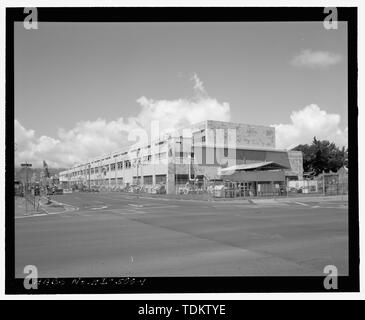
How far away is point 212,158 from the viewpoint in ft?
156

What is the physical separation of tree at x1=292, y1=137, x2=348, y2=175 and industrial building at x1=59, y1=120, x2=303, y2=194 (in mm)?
Result: 2833

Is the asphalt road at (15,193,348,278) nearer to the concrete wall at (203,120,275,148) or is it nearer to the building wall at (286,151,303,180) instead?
the concrete wall at (203,120,275,148)

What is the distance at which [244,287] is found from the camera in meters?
4.78

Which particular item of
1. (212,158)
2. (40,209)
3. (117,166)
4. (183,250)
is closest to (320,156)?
(212,158)

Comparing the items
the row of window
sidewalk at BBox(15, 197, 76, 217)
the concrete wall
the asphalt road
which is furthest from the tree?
the asphalt road

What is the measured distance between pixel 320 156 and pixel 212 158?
30.9m

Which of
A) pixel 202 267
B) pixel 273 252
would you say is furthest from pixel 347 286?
pixel 273 252

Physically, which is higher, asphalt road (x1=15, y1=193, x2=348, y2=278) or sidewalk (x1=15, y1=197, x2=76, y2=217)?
asphalt road (x1=15, y1=193, x2=348, y2=278)

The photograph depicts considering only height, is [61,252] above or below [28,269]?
below

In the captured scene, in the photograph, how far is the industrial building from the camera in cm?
3775

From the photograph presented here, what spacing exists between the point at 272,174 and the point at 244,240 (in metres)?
29.8

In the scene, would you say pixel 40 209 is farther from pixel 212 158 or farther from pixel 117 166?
pixel 117 166
